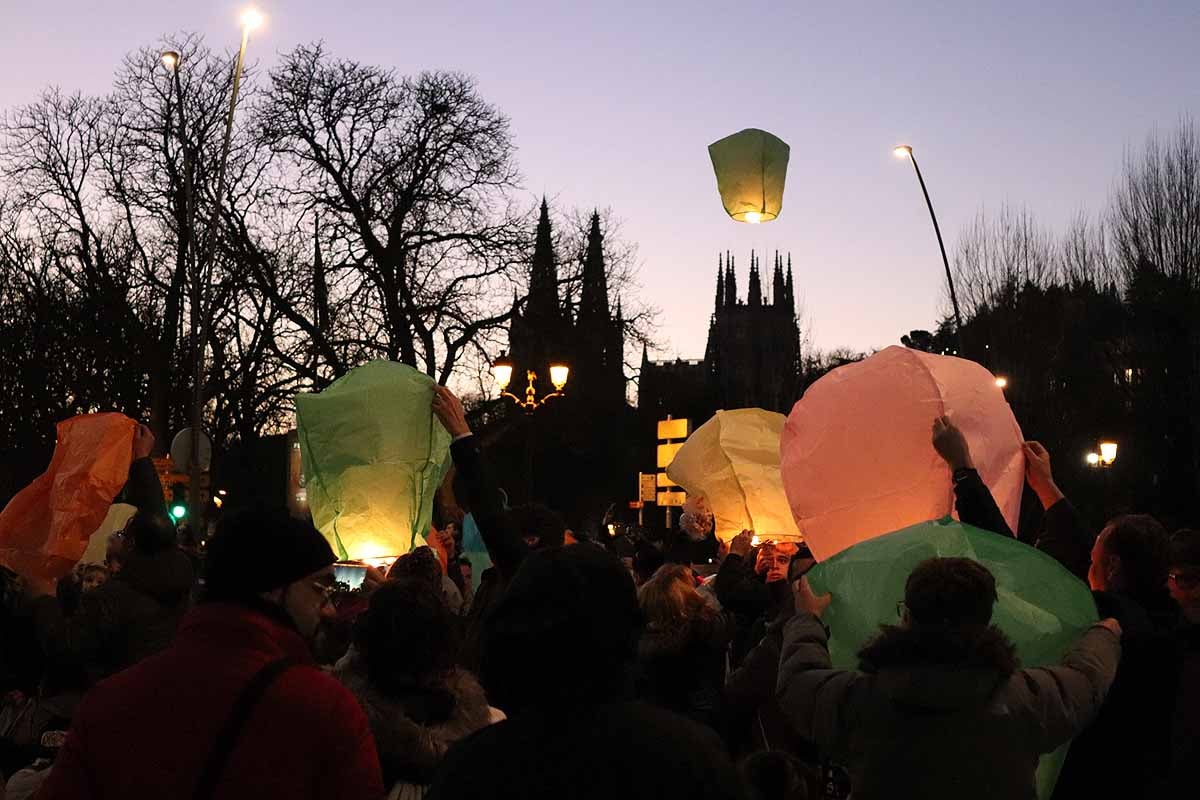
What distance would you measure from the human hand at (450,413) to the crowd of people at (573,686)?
29cm

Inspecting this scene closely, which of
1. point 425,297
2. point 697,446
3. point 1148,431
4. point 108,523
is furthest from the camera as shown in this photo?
point 1148,431

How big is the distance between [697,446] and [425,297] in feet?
69.5

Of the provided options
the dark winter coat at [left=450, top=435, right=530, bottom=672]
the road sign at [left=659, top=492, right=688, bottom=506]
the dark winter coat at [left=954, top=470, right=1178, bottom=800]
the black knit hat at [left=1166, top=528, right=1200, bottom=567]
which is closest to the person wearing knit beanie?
the dark winter coat at [left=450, top=435, right=530, bottom=672]

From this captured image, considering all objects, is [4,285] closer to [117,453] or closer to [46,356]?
[46,356]

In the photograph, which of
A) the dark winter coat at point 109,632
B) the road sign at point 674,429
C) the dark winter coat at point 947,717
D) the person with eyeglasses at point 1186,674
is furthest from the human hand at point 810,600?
the road sign at point 674,429

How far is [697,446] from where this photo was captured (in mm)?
10047

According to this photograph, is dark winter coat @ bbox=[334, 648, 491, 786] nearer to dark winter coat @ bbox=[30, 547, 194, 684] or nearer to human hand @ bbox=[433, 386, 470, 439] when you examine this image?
dark winter coat @ bbox=[30, 547, 194, 684]

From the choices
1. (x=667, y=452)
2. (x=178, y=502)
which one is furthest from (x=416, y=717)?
(x=178, y=502)

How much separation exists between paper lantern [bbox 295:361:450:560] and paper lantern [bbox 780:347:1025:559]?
216 centimetres

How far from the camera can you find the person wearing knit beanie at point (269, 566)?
3.12 metres

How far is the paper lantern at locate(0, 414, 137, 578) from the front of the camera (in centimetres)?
763

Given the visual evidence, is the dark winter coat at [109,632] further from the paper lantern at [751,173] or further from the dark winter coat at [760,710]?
the paper lantern at [751,173]

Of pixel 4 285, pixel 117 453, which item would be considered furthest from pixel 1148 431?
pixel 117 453

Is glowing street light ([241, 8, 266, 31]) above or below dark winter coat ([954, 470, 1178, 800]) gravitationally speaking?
above
